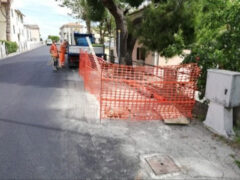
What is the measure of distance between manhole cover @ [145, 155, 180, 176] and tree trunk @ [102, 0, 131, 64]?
755 centimetres

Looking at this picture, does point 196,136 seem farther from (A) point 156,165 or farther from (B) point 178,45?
(B) point 178,45

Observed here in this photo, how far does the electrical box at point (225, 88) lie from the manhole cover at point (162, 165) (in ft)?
5.95

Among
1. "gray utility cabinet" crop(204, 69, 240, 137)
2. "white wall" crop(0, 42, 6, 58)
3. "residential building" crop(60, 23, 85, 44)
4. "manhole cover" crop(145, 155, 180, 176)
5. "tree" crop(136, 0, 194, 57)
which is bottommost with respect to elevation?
"manhole cover" crop(145, 155, 180, 176)

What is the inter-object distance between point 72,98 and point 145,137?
3.33m

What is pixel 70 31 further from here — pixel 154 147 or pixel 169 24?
pixel 154 147

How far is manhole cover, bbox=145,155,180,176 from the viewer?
2.83 m

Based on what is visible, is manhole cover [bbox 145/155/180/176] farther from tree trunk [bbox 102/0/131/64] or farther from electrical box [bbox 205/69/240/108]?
tree trunk [bbox 102/0/131/64]

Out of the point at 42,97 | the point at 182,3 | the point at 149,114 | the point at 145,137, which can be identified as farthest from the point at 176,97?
the point at 42,97

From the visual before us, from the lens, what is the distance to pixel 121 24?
977 cm

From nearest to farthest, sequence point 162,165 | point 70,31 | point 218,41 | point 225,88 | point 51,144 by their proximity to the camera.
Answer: point 162,165, point 51,144, point 225,88, point 218,41, point 70,31

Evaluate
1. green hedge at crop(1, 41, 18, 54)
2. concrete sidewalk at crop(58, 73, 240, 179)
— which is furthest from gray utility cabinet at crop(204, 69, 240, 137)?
green hedge at crop(1, 41, 18, 54)

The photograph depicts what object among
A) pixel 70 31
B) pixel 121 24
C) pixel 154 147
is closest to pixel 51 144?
pixel 154 147

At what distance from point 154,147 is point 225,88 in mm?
1948

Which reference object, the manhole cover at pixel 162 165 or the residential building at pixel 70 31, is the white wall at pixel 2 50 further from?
the manhole cover at pixel 162 165
